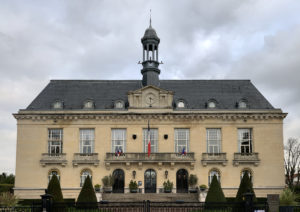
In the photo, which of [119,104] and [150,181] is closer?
[150,181]

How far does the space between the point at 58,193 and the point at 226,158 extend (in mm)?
19183

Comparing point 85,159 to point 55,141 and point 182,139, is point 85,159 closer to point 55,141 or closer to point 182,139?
point 55,141

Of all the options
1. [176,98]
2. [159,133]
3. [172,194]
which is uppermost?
[176,98]

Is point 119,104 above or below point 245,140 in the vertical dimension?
above

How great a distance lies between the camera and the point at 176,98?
44156 mm

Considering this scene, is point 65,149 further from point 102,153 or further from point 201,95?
point 201,95

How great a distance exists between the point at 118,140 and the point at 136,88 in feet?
22.1

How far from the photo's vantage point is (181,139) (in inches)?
1673

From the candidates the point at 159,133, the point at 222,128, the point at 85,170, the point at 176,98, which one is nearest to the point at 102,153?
the point at 85,170

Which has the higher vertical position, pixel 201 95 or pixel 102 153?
pixel 201 95

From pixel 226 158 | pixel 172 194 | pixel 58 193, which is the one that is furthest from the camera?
pixel 226 158

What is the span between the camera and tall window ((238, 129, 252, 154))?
4247 centimetres

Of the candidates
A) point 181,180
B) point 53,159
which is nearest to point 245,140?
point 181,180

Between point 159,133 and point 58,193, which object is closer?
point 58,193
